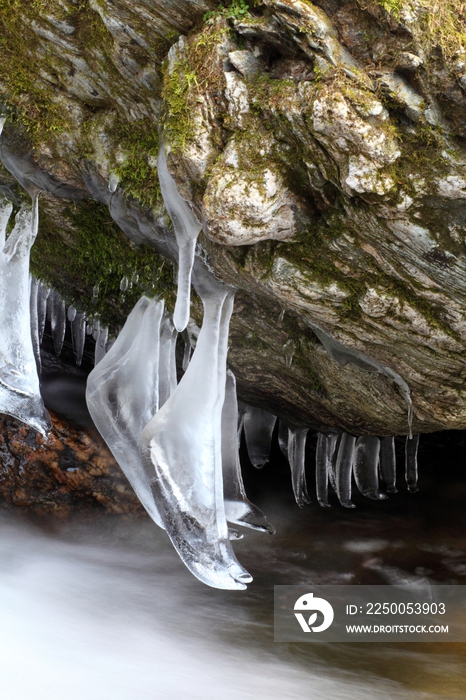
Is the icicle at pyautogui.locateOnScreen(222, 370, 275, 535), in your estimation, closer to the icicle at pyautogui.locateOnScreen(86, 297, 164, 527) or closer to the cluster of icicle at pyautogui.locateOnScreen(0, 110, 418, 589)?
the cluster of icicle at pyautogui.locateOnScreen(0, 110, 418, 589)

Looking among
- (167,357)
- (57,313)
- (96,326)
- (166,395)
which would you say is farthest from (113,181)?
(57,313)

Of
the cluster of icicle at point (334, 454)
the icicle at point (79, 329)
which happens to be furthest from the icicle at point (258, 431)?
the icicle at point (79, 329)

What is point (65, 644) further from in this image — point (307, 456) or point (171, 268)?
point (307, 456)

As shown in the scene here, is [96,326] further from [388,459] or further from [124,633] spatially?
[388,459]

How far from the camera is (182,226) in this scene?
250 cm

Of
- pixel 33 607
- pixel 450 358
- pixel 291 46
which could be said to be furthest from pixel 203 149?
pixel 33 607

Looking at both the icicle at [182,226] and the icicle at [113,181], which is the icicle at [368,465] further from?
the icicle at [113,181]

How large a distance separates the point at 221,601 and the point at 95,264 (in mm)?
2783

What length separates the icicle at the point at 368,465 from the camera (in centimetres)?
525

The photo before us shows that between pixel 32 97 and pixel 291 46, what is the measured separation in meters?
1.35

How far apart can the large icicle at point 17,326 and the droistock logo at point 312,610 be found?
2.39 metres

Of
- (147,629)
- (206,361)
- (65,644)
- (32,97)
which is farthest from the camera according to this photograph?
(147,629)

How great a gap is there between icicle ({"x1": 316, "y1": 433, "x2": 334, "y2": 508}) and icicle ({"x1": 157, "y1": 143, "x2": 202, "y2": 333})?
9.79ft

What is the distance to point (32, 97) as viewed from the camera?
8.79ft
